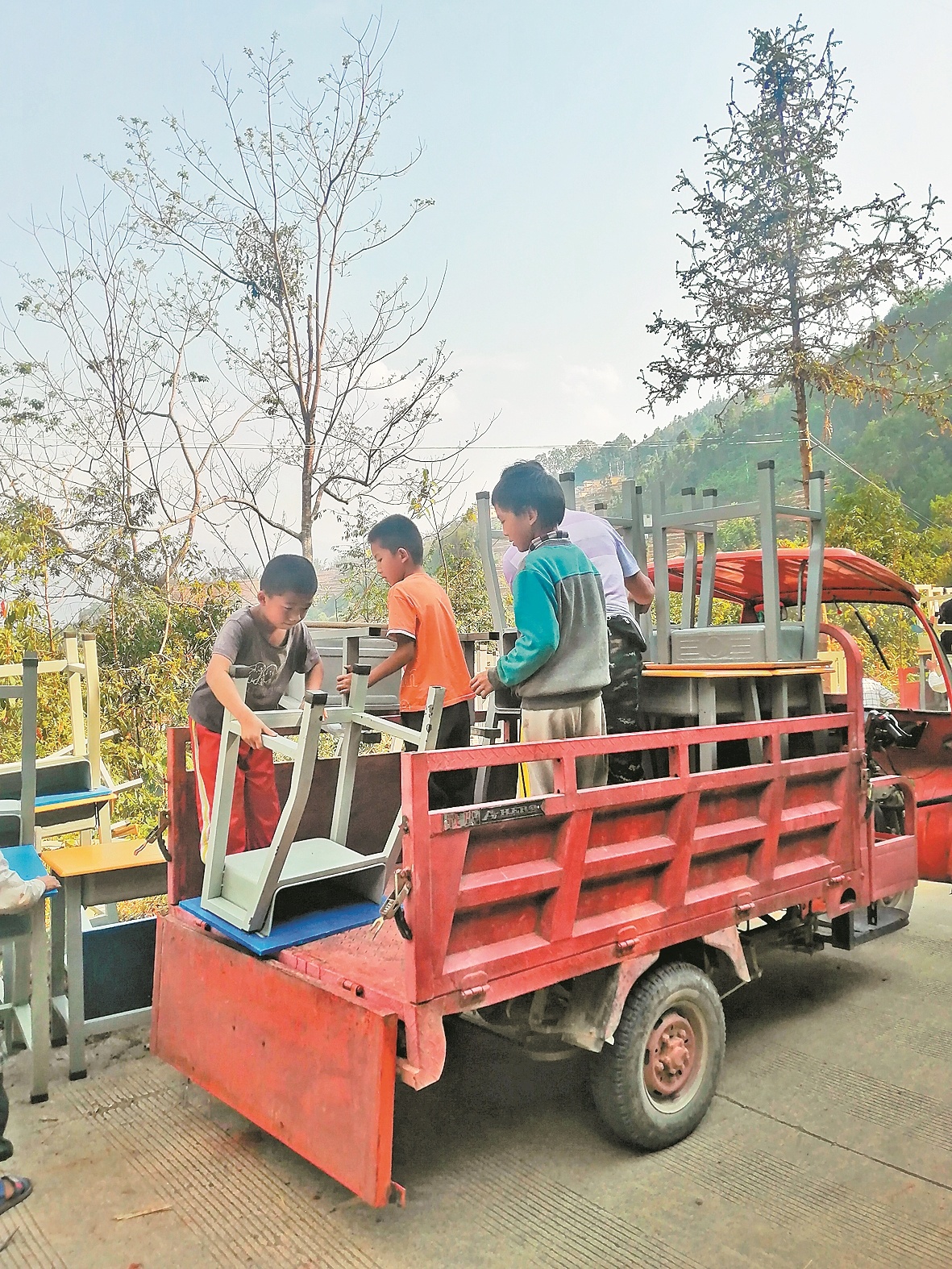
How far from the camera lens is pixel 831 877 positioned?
3746 millimetres

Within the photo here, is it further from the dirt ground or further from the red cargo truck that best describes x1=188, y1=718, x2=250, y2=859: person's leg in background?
the dirt ground

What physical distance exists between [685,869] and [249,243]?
7.14 meters

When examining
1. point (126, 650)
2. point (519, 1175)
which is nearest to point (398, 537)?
point (519, 1175)

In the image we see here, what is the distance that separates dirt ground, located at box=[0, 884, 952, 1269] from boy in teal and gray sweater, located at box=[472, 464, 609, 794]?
1.19m

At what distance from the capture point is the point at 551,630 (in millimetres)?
2980

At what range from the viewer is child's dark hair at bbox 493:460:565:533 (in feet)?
10.4

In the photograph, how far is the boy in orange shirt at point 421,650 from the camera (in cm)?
359

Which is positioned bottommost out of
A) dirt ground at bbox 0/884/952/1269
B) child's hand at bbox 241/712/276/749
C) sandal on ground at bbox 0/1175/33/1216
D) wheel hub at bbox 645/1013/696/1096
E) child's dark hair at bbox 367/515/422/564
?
dirt ground at bbox 0/884/952/1269

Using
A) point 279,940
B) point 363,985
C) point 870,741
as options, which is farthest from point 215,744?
point 870,741

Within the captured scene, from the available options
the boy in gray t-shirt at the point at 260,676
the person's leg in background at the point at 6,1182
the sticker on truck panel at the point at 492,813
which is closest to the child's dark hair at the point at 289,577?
the boy in gray t-shirt at the point at 260,676

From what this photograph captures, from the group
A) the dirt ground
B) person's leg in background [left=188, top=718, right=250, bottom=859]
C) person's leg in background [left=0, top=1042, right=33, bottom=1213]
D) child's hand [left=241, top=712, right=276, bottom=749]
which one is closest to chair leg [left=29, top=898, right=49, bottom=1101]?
the dirt ground

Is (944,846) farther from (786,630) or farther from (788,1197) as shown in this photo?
(788,1197)

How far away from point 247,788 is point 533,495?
162 centimetres

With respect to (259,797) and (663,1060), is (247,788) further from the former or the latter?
(663,1060)
